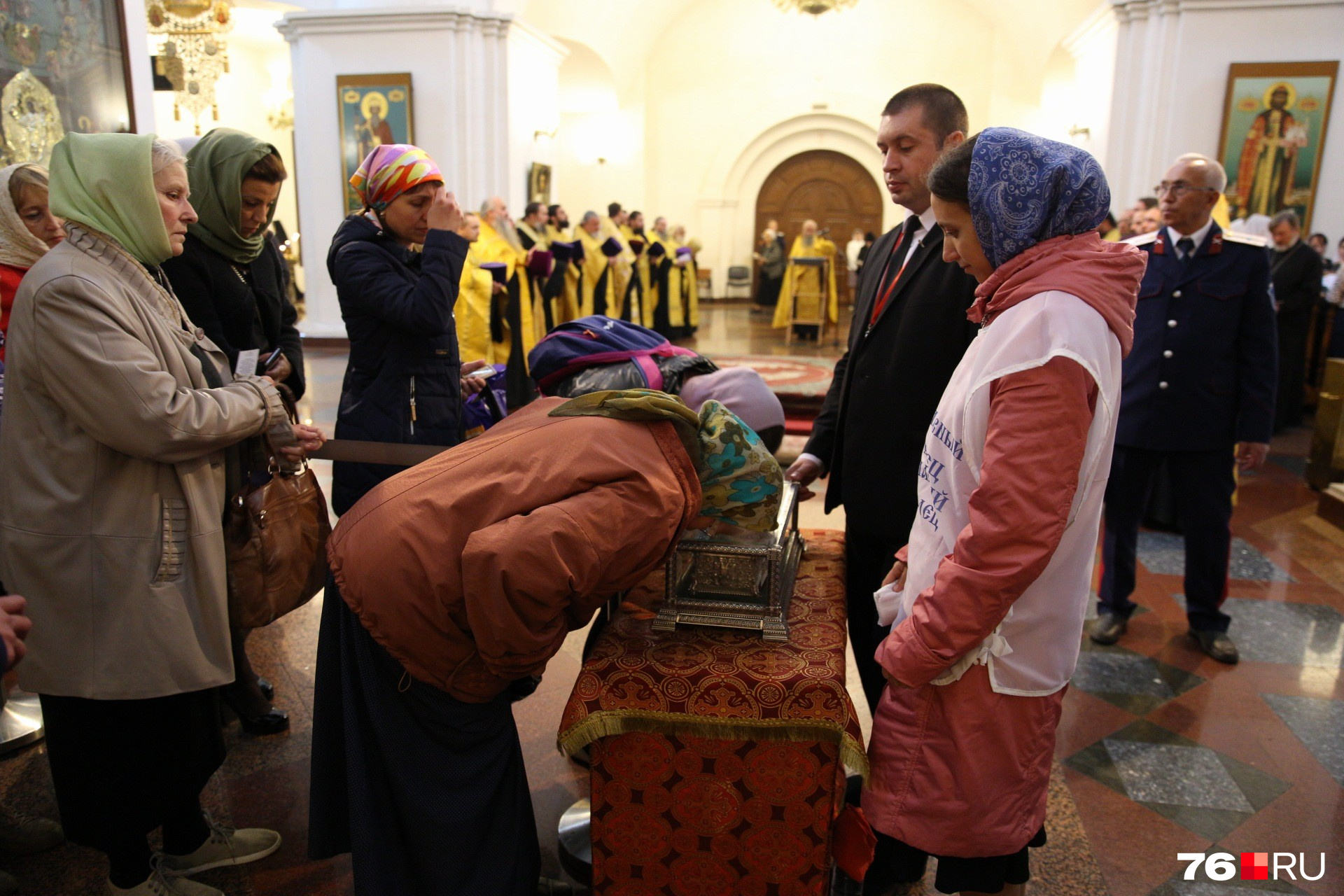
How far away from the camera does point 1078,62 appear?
475 inches

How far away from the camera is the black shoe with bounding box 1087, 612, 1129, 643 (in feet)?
11.3

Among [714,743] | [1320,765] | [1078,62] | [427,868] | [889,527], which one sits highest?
[1078,62]

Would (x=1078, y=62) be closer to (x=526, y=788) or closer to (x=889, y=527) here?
(x=889, y=527)

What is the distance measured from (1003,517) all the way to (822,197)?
18445 mm

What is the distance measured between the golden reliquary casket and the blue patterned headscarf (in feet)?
2.38

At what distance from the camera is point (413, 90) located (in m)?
10.9

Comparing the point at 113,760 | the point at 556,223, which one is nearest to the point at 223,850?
the point at 113,760

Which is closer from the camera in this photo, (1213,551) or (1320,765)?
(1320,765)

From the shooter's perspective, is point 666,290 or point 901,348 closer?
point 901,348

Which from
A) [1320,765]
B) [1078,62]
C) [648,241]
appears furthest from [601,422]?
[1078,62]

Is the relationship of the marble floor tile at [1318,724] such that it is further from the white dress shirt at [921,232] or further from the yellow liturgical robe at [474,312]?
the yellow liturgical robe at [474,312]

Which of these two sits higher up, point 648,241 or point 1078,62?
A: point 1078,62

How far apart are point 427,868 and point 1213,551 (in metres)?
2.96

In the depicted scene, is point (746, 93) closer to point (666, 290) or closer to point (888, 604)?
point (666, 290)
